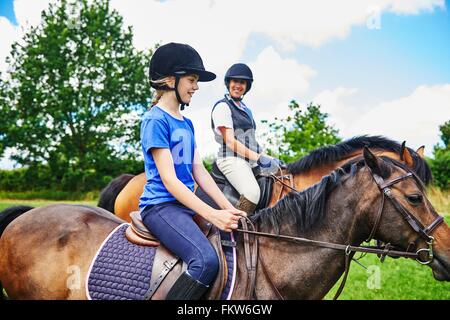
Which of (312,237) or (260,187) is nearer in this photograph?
(312,237)

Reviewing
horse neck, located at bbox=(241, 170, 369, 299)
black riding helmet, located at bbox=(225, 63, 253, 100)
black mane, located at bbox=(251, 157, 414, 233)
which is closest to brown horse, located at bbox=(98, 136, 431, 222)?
black mane, located at bbox=(251, 157, 414, 233)

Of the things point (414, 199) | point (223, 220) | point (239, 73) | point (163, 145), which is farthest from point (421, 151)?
point (163, 145)

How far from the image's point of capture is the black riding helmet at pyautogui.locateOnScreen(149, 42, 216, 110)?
2826 mm

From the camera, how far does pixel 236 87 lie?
5.78 meters

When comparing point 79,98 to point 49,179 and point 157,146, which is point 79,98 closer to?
point 49,179

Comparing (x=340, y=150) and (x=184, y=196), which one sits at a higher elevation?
(x=340, y=150)

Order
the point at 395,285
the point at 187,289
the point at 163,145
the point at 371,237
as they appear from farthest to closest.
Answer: the point at 395,285 → the point at 371,237 → the point at 163,145 → the point at 187,289

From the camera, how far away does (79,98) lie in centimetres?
2838

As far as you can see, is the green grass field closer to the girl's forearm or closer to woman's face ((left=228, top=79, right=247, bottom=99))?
woman's face ((left=228, top=79, right=247, bottom=99))

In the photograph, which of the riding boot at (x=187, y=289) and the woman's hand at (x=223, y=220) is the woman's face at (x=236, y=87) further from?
the riding boot at (x=187, y=289)

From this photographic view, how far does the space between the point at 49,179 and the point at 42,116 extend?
4747 mm

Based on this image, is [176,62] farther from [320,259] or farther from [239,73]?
[239,73]

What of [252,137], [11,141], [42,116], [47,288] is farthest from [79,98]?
[47,288]

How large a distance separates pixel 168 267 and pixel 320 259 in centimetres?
110
